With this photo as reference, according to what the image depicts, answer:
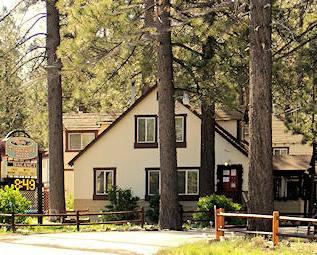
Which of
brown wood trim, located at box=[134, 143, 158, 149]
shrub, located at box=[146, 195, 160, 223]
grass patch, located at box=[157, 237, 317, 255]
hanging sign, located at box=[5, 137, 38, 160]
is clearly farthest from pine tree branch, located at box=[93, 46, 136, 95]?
grass patch, located at box=[157, 237, 317, 255]

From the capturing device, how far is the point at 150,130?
120ft

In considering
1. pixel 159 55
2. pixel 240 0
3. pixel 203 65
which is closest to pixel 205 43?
pixel 203 65

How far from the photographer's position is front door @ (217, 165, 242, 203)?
36.4 m

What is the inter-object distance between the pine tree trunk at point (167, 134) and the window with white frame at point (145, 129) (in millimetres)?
11412

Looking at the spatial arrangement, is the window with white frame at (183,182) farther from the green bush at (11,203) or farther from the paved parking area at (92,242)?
the paved parking area at (92,242)

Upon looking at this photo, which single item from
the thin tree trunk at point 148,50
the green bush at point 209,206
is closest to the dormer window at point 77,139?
the green bush at point 209,206

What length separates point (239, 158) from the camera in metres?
36.4

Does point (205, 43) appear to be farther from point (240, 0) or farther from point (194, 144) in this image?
point (194, 144)

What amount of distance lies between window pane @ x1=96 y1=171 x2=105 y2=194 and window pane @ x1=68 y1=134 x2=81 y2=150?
6308 millimetres

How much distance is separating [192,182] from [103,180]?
195 inches

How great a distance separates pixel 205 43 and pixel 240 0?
6.80 m

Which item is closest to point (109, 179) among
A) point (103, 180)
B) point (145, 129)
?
point (103, 180)

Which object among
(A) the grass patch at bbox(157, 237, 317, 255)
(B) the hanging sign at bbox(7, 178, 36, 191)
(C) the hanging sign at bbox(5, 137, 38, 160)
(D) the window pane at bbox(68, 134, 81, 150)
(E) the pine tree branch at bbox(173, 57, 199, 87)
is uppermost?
(E) the pine tree branch at bbox(173, 57, 199, 87)

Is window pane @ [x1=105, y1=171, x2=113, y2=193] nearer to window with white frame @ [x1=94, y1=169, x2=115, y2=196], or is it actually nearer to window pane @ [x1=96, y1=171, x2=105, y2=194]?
window with white frame @ [x1=94, y1=169, x2=115, y2=196]
